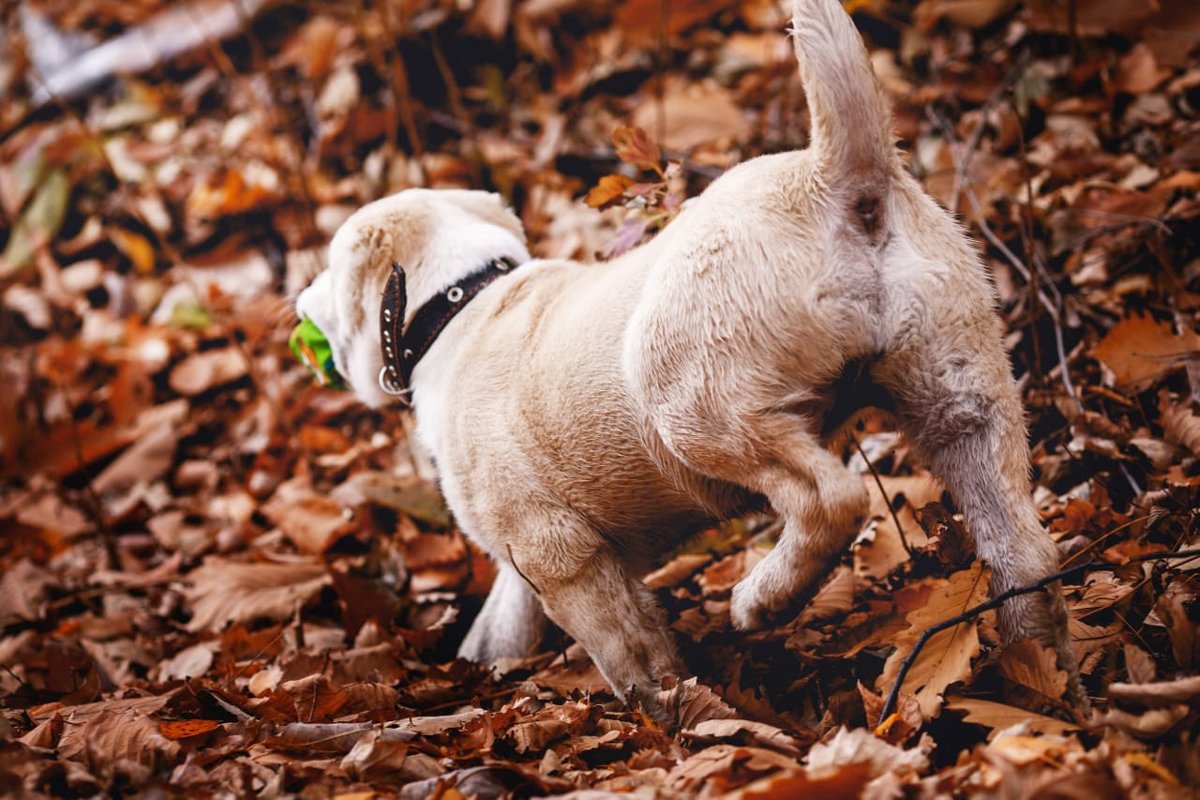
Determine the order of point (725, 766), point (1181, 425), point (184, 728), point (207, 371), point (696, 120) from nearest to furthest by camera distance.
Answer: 1. point (725, 766)
2. point (184, 728)
3. point (1181, 425)
4. point (696, 120)
5. point (207, 371)

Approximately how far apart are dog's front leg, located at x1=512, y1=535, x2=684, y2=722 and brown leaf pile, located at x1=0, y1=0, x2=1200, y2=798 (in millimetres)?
117

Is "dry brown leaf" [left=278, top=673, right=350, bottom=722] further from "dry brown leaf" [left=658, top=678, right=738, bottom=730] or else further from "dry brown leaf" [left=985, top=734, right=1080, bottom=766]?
"dry brown leaf" [left=985, top=734, right=1080, bottom=766]

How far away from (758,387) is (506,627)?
1.64 metres

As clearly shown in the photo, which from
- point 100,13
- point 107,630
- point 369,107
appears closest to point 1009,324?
point 107,630

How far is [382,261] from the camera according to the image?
131 inches

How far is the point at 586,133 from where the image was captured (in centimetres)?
606

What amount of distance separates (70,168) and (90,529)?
3730 mm

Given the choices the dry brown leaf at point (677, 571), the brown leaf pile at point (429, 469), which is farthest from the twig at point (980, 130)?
the dry brown leaf at point (677, 571)

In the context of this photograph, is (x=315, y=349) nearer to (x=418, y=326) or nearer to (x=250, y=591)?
(x=418, y=326)

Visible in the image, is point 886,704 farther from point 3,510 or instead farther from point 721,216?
point 3,510

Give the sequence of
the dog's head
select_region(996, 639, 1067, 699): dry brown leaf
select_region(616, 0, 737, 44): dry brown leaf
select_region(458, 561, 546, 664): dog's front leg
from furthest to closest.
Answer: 1. select_region(616, 0, 737, 44): dry brown leaf
2. select_region(458, 561, 546, 664): dog's front leg
3. the dog's head
4. select_region(996, 639, 1067, 699): dry brown leaf

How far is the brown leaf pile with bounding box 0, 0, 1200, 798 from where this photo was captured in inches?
90.5

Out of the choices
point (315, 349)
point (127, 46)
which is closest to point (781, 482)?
point (315, 349)

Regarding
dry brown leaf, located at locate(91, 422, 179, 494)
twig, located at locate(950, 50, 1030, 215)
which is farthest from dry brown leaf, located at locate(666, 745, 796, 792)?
dry brown leaf, located at locate(91, 422, 179, 494)
